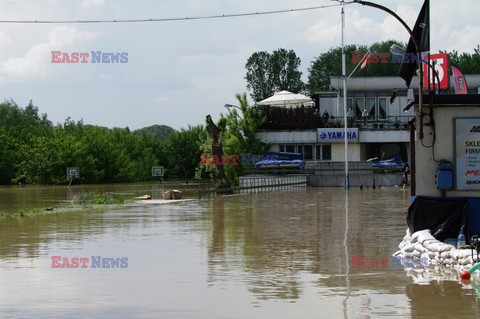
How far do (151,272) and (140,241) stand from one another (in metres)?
5.74

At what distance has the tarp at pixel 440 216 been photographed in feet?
58.2

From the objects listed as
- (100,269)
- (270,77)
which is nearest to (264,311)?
(100,269)

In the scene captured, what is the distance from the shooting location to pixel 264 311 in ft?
37.9

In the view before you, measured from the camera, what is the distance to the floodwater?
11820 millimetres

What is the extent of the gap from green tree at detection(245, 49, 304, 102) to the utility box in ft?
341

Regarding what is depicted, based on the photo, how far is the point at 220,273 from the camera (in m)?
15.3

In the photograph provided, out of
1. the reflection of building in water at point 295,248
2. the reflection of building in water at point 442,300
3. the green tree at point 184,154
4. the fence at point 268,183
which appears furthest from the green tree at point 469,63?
the reflection of building in water at point 442,300

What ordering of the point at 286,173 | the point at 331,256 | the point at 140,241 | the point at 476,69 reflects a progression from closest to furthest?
the point at 331,256
the point at 140,241
the point at 286,173
the point at 476,69

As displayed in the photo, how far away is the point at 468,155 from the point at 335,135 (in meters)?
47.7

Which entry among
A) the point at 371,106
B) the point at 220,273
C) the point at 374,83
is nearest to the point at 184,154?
the point at 371,106

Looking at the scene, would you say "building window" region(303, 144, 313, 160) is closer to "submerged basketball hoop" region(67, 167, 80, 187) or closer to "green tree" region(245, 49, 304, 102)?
"submerged basketball hoop" region(67, 167, 80, 187)

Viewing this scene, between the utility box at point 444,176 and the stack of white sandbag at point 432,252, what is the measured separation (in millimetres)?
1045

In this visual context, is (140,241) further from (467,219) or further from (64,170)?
(64,170)

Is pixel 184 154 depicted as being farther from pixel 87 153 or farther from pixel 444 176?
pixel 444 176
